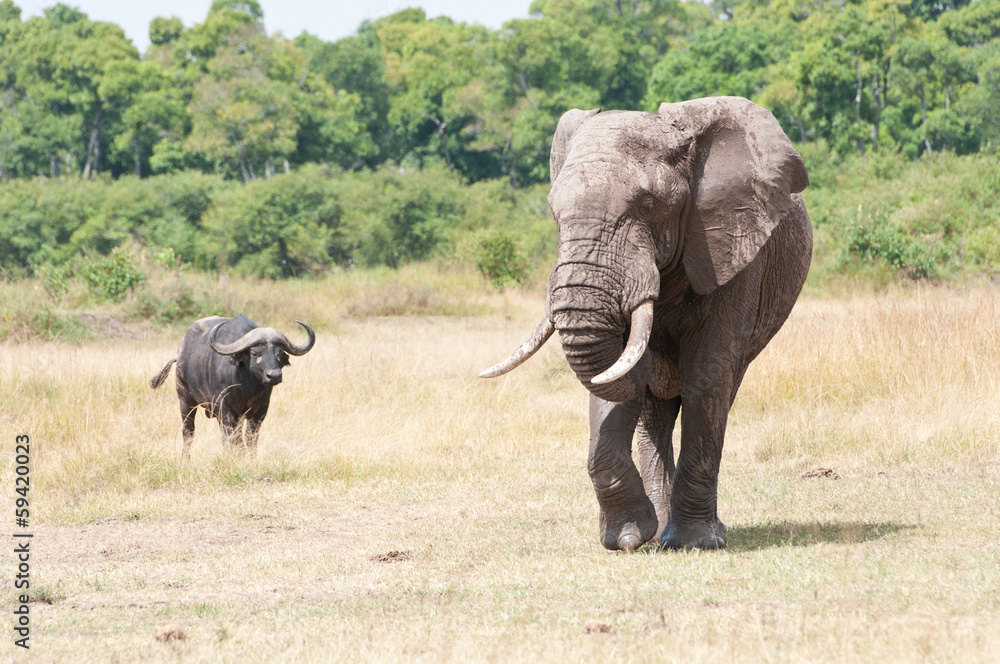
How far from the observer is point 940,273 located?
77.2ft

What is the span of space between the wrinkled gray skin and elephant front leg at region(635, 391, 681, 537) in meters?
4.23

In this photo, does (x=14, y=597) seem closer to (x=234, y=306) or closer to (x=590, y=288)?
(x=590, y=288)

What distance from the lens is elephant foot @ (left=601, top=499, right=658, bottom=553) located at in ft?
20.2

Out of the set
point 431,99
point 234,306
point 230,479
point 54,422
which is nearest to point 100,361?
point 54,422

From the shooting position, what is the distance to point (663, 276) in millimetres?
6059

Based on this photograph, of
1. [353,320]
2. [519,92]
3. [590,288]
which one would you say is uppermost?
[519,92]

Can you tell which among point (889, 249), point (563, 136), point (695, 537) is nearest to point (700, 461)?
point (695, 537)

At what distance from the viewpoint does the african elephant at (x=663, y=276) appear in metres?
5.44

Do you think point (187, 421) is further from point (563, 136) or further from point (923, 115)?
point (923, 115)

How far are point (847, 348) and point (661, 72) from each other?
1856 inches

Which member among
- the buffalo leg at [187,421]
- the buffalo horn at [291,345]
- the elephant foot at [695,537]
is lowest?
the buffalo leg at [187,421]

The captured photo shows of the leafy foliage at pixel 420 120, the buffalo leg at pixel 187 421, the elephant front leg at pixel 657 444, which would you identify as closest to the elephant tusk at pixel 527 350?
Answer: the elephant front leg at pixel 657 444

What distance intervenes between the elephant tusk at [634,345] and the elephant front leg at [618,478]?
72cm

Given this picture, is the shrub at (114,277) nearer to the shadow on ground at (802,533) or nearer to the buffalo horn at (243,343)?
the buffalo horn at (243,343)
